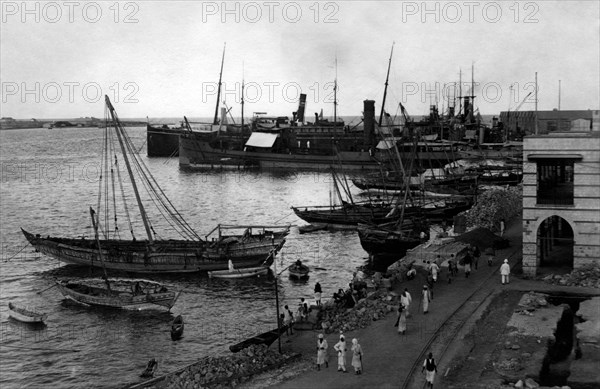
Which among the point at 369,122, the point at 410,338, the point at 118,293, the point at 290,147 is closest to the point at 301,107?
the point at 290,147

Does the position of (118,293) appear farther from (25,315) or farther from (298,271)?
(298,271)

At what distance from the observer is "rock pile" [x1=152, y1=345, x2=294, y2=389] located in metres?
27.2

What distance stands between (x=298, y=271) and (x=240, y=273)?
4.43 meters

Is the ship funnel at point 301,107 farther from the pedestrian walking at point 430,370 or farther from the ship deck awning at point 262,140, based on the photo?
the pedestrian walking at point 430,370

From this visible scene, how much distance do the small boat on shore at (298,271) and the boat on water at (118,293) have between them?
9.77 meters

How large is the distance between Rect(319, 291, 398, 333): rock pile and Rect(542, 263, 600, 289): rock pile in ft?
26.0

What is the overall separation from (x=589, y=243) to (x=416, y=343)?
1217 centimetres

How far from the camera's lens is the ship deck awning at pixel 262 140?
503 ft

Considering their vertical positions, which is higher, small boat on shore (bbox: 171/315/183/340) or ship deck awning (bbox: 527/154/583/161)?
ship deck awning (bbox: 527/154/583/161)

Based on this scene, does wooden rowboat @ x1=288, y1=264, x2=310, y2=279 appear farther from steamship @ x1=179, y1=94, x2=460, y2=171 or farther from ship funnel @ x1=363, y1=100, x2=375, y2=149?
ship funnel @ x1=363, y1=100, x2=375, y2=149

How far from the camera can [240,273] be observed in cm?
5350

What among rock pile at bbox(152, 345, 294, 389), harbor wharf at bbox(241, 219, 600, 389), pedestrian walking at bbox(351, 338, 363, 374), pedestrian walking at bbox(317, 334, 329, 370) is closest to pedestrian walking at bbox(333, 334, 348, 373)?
harbor wharf at bbox(241, 219, 600, 389)

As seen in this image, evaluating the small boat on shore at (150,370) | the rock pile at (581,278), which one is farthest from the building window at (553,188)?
the small boat on shore at (150,370)

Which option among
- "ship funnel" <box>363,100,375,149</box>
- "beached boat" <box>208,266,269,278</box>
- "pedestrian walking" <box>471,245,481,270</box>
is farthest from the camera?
"ship funnel" <box>363,100,375,149</box>
